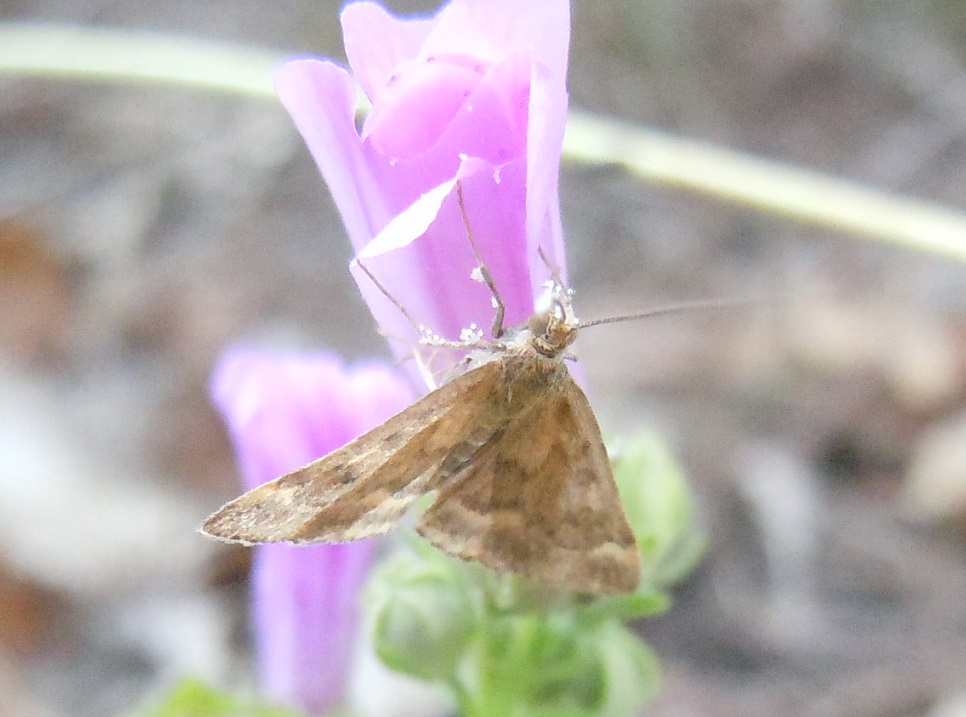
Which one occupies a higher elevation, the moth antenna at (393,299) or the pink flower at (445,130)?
the pink flower at (445,130)

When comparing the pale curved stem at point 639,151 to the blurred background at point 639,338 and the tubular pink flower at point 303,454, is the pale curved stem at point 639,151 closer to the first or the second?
the blurred background at point 639,338

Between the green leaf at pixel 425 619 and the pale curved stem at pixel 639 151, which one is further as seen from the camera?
A: the pale curved stem at pixel 639 151

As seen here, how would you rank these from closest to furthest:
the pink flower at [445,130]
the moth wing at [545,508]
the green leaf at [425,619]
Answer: the pink flower at [445,130]
the moth wing at [545,508]
the green leaf at [425,619]

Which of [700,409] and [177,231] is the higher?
[177,231]

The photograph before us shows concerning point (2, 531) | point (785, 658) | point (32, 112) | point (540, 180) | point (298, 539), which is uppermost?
point (32, 112)

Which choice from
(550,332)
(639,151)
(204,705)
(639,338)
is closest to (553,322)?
(550,332)

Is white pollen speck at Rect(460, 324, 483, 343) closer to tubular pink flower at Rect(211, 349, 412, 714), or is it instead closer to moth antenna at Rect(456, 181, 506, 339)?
moth antenna at Rect(456, 181, 506, 339)

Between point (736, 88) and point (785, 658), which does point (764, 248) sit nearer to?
point (736, 88)

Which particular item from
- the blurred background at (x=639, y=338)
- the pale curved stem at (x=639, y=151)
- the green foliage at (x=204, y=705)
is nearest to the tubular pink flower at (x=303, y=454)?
the green foliage at (x=204, y=705)

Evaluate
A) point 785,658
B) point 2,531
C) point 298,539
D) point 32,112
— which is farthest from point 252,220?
point 298,539
